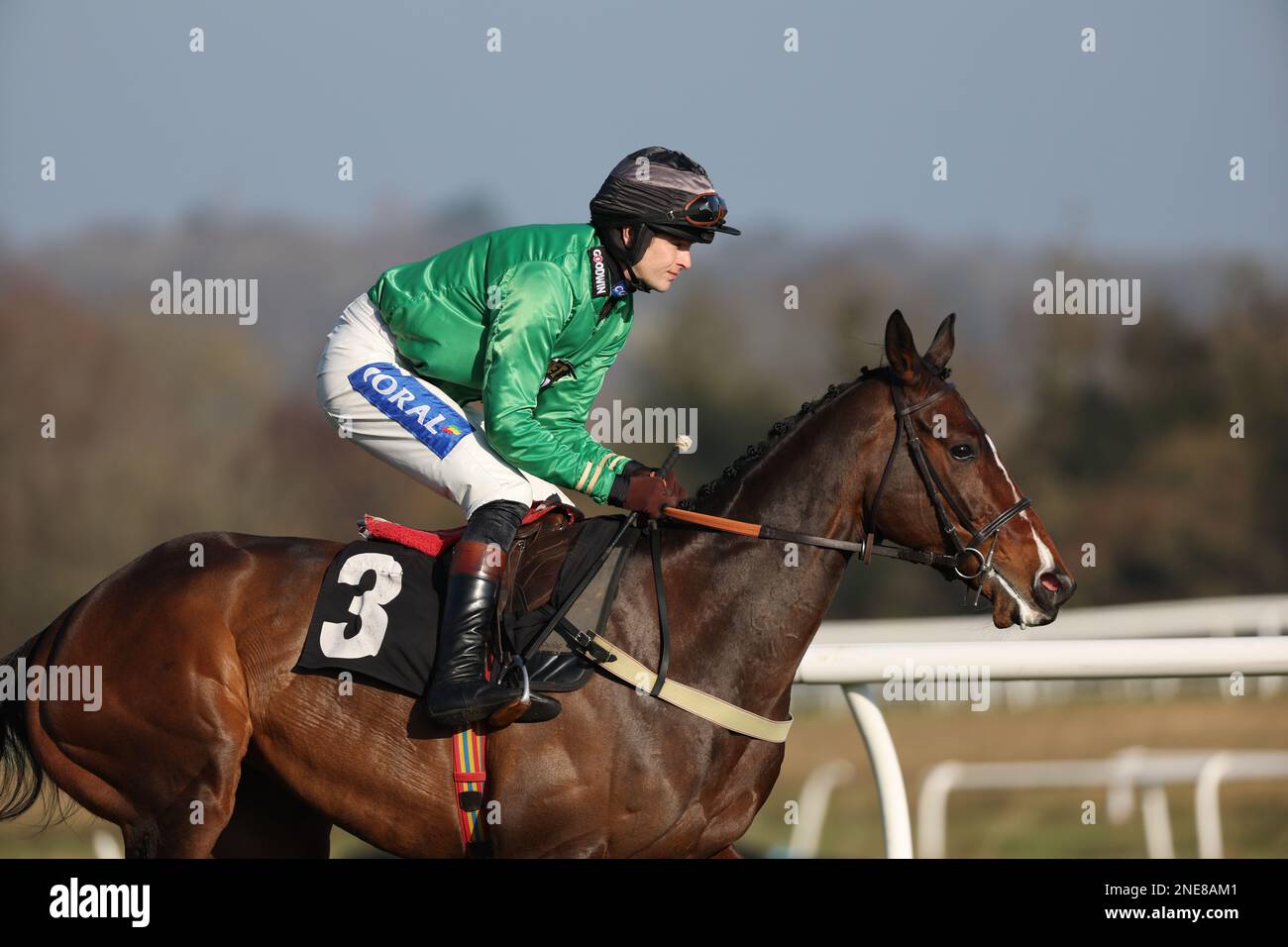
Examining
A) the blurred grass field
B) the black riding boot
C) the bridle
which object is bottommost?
the blurred grass field

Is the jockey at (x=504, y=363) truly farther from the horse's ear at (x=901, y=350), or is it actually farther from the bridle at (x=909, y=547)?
the horse's ear at (x=901, y=350)

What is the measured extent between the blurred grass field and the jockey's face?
3.21m

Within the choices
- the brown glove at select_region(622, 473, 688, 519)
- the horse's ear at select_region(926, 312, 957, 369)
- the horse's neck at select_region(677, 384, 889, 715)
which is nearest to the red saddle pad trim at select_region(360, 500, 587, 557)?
the brown glove at select_region(622, 473, 688, 519)

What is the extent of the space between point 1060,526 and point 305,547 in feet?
95.6

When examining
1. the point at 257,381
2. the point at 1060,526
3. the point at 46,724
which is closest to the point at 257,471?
the point at 257,381

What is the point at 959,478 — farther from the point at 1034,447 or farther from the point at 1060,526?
the point at 1034,447

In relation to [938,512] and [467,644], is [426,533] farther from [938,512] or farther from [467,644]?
[938,512]

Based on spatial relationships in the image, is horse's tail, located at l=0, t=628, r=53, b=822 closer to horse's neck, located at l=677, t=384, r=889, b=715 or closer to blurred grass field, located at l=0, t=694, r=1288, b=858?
blurred grass field, located at l=0, t=694, r=1288, b=858

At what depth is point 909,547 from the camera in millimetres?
3783

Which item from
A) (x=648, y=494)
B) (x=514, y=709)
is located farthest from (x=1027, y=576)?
(x=514, y=709)

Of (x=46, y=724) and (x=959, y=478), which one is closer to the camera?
(x=959, y=478)

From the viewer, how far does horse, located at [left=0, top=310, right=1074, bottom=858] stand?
362 cm

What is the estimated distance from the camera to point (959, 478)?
371 cm

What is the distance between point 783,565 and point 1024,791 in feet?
26.3
